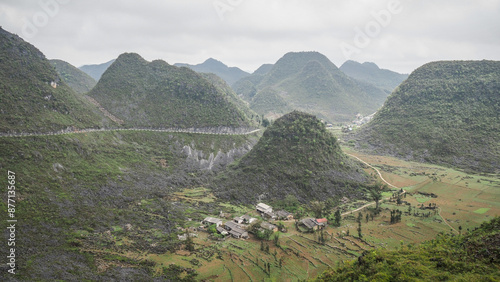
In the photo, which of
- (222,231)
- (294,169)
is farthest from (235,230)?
(294,169)

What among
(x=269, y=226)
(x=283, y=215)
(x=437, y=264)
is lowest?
(x=269, y=226)

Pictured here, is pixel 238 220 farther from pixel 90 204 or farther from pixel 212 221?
pixel 90 204

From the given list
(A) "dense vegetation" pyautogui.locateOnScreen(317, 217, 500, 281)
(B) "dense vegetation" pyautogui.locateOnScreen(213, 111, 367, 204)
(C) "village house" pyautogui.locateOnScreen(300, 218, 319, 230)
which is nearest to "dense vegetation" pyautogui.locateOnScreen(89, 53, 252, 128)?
(B) "dense vegetation" pyautogui.locateOnScreen(213, 111, 367, 204)

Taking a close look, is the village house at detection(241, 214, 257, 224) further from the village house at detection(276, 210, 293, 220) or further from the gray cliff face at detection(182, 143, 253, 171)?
the gray cliff face at detection(182, 143, 253, 171)

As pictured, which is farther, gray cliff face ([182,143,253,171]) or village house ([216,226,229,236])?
gray cliff face ([182,143,253,171])

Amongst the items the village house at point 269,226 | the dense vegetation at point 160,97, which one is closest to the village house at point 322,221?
the village house at point 269,226

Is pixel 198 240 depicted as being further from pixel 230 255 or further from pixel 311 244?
pixel 311 244
